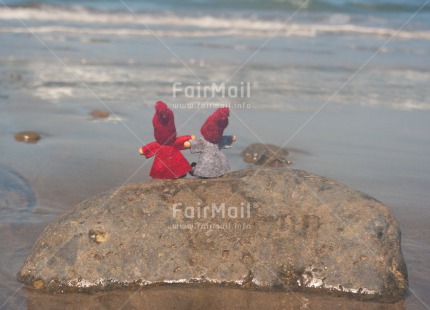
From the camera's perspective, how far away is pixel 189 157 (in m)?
6.54

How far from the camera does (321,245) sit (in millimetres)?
4027

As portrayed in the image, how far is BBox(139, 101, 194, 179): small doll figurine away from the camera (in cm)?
436

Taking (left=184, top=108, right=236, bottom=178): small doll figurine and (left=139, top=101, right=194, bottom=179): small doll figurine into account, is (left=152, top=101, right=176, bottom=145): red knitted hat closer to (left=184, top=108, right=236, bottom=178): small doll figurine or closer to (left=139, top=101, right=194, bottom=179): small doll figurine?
(left=139, top=101, right=194, bottom=179): small doll figurine

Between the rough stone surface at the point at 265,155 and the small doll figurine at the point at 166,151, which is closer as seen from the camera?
the small doll figurine at the point at 166,151

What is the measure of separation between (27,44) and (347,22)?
40.3 feet

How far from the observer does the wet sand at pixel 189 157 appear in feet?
12.6

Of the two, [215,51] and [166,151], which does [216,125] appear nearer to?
[166,151]

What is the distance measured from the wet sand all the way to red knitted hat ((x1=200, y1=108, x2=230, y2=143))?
3.45 feet

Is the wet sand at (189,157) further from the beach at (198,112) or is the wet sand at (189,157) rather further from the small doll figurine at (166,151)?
the small doll figurine at (166,151)

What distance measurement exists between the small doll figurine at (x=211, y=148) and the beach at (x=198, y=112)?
85 centimetres

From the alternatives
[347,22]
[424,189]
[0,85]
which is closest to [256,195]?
[424,189]

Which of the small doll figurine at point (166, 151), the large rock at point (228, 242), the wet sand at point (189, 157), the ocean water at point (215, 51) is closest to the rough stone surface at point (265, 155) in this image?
the wet sand at point (189, 157)

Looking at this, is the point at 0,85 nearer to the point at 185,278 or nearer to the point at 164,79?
the point at 164,79

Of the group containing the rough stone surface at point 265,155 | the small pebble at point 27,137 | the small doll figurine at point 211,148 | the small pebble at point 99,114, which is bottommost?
the small pebble at point 99,114
